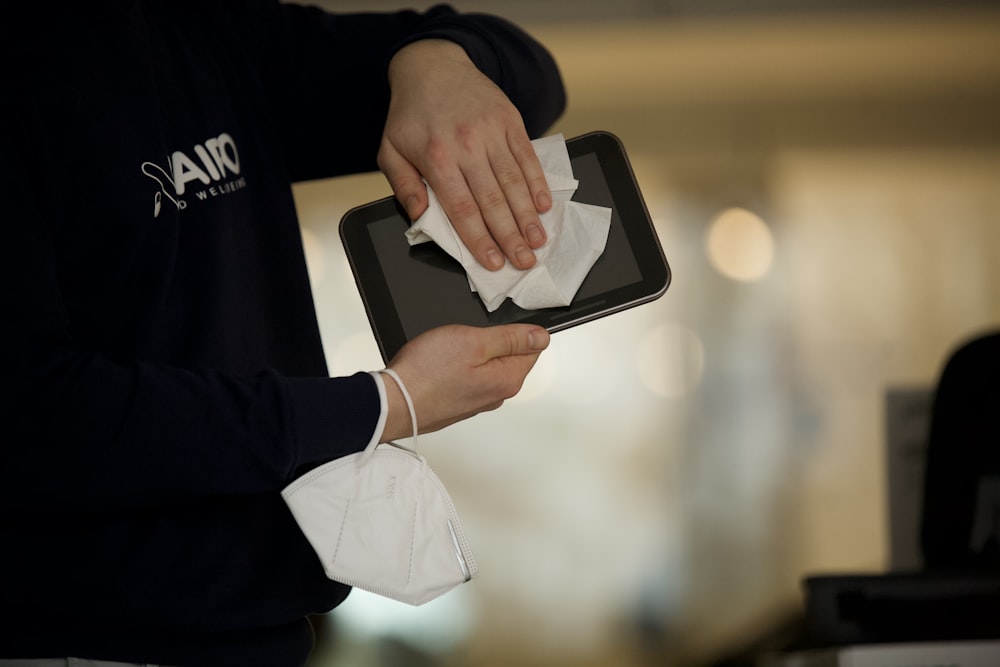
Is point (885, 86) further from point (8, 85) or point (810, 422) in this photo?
point (8, 85)

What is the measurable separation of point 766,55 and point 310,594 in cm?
270

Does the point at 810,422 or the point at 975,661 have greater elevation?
the point at 975,661

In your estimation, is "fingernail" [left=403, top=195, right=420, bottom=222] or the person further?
"fingernail" [left=403, top=195, right=420, bottom=222]

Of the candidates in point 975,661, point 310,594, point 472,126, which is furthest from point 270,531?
point 975,661

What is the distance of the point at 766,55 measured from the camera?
301 centimetres

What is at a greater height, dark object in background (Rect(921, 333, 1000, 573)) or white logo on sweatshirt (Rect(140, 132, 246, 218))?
white logo on sweatshirt (Rect(140, 132, 246, 218))

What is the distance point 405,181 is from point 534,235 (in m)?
0.12

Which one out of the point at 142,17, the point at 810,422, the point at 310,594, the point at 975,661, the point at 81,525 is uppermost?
the point at 142,17

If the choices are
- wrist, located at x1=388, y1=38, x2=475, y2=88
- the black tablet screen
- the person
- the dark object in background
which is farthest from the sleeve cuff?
the dark object in background

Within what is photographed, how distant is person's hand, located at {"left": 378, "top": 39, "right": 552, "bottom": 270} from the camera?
2.46 feet

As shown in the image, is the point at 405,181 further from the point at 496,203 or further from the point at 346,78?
the point at 346,78

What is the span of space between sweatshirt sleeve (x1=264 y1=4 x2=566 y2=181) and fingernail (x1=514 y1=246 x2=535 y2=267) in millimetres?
218

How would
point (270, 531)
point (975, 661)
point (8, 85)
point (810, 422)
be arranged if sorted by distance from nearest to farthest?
1. point (8, 85)
2. point (270, 531)
3. point (975, 661)
4. point (810, 422)

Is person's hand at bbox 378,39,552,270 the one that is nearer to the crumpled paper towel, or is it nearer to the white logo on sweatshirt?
the crumpled paper towel
